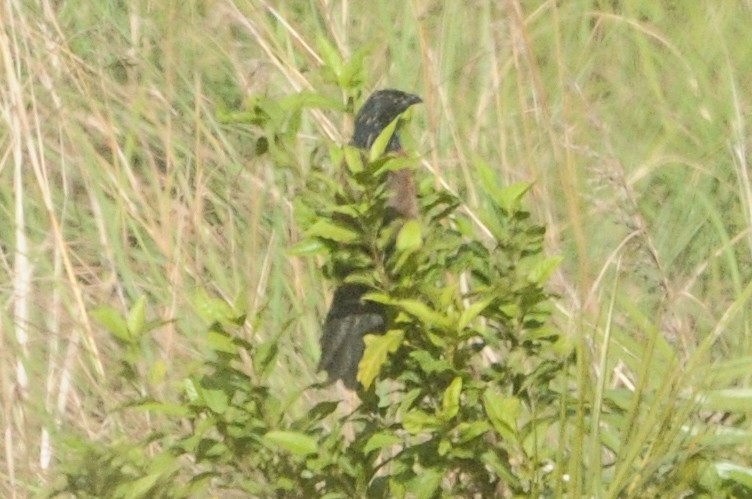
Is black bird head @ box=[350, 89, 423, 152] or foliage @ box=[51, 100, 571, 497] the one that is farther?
black bird head @ box=[350, 89, 423, 152]

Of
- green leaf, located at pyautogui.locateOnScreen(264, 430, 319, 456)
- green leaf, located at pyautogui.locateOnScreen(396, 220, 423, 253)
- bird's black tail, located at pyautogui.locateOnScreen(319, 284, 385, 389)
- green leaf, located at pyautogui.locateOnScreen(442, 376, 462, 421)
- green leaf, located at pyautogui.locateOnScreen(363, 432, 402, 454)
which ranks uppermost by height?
green leaf, located at pyautogui.locateOnScreen(396, 220, 423, 253)

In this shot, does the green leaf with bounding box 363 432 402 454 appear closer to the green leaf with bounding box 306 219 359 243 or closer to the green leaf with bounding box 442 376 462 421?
the green leaf with bounding box 442 376 462 421

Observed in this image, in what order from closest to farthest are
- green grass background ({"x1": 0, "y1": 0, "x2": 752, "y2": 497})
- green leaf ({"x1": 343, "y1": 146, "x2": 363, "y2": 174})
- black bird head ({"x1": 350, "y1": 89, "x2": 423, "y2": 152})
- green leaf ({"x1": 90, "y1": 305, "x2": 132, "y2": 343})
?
green leaf ({"x1": 343, "y1": 146, "x2": 363, "y2": 174})
green leaf ({"x1": 90, "y1": 305, "x2": 132, "y2": 343})
black bird head ({"x1": 350, "y1": 89, "x2": 423, "y2": 152})
green grass background ({"x1": 0, "y1": 0, "x2": 752, "y2": 497})

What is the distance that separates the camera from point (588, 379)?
56.1 inches

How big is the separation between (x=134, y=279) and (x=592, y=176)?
882mm

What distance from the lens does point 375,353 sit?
4.27ft

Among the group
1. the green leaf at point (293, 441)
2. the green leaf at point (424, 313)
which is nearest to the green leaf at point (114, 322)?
the green leaf at point (293, 441)

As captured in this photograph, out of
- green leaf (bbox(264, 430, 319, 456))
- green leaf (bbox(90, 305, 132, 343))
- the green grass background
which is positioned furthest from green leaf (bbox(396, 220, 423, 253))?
the green grass background

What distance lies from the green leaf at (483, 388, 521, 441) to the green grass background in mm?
412

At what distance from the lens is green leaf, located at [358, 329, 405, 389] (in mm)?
1298

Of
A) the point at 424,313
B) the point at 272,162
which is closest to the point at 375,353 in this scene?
the point at 424,313

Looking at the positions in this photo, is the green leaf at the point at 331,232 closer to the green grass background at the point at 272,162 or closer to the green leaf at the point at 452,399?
the green leaf at the point at 452,399

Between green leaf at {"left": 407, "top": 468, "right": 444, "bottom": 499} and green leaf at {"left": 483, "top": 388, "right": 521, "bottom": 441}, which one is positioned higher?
green leaf at {"left": 483, "top": 388, "right": 521, "bottom": 441}

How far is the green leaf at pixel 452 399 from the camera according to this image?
133 cm
